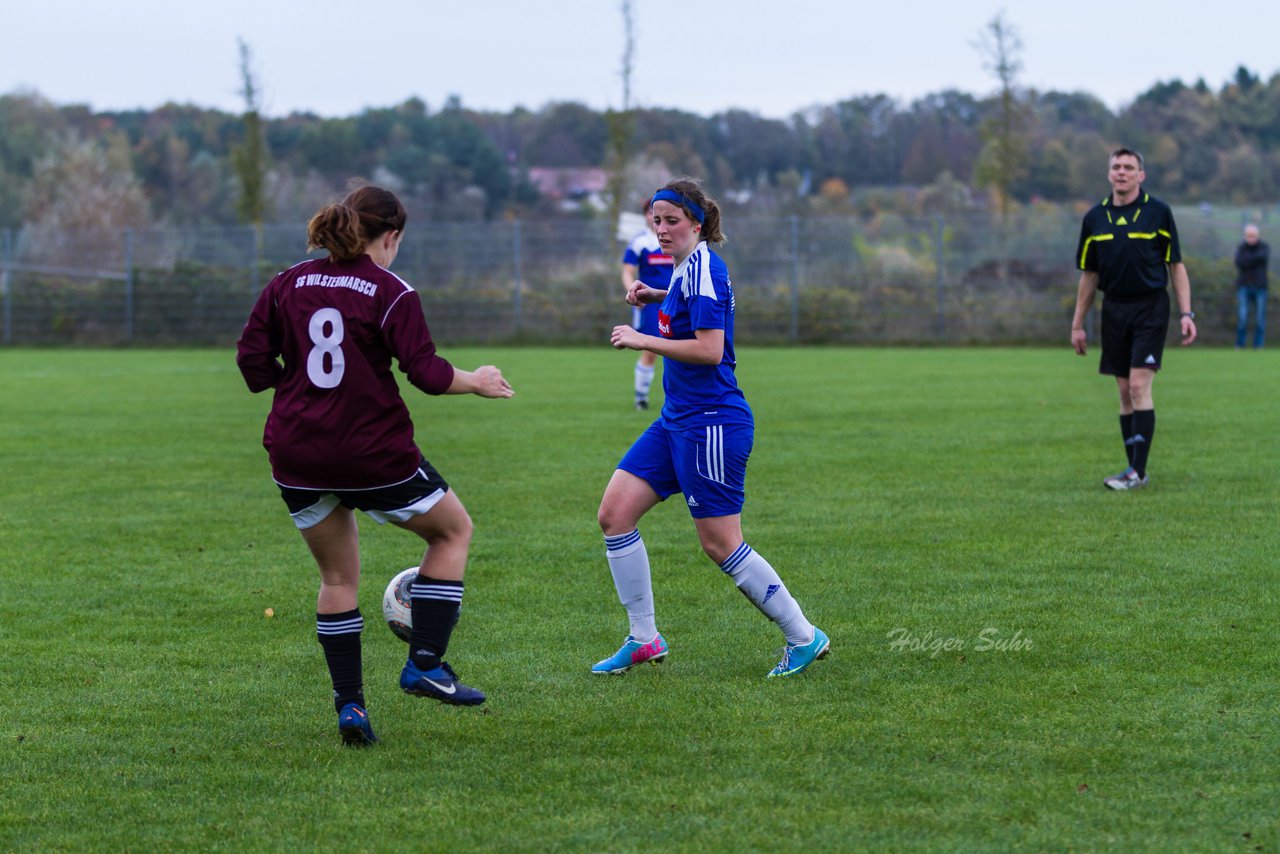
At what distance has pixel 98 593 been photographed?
6969mm

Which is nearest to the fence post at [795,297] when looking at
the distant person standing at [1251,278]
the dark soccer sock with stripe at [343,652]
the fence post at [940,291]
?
the fence post at [940,291]

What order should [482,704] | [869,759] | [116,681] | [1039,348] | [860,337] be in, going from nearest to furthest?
[869,759] < [482,704] < [116,681] < [1039,348] < [860,337]

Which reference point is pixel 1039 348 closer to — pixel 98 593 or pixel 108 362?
pixel 108 362

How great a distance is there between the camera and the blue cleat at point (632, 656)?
5488mm

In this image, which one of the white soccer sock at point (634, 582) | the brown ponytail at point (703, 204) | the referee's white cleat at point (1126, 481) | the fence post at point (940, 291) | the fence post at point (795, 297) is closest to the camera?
the brown ponytail at point (703, 204)

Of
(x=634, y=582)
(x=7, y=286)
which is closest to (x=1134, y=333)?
(x=634, y=582)

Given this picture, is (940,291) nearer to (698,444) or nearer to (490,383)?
(698,444)

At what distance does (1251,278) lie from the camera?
2812 centimetres

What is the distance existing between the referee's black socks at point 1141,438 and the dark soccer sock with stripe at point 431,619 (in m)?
6.31

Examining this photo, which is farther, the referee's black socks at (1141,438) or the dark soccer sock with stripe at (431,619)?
the referee's black socks at (1141,438)

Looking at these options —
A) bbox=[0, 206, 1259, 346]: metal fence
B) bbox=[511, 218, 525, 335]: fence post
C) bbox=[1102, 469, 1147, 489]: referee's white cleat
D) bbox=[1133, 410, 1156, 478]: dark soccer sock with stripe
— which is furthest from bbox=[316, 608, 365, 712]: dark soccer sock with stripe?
bbox=[511, 218, 525, 335]: fence post

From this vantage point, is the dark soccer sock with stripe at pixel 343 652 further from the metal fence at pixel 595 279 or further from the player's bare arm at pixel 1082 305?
the metal fence at pixel 595 279

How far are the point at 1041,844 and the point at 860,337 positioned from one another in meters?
28.5

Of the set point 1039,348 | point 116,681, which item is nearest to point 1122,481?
point 116,681
